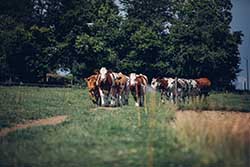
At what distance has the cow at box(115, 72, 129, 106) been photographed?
65.9ft

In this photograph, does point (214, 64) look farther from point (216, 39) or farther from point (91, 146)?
point (91, 146)

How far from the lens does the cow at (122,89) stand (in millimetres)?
20084

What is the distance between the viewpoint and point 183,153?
27.6 ft

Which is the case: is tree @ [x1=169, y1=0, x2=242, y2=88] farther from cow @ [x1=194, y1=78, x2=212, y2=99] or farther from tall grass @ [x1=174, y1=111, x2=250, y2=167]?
tall grass @ [x1=174, y1=111, x2=250, y2=167]

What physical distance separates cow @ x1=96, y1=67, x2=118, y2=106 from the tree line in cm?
710

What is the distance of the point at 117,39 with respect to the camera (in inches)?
1318

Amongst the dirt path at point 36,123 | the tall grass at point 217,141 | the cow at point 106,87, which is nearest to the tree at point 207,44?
the cow at point 106,87

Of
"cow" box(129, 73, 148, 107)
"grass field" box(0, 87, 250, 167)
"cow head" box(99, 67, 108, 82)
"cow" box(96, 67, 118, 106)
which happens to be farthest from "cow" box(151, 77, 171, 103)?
"grass field" box(0, 87, 250, 167)

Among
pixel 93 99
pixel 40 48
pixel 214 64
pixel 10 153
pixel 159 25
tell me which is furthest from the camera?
pixel 159 25

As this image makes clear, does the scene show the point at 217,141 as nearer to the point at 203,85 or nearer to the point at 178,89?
the point at 178,89

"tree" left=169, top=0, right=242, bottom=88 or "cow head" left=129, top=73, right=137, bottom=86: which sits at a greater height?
"tree" left=169, top=0, right=242, bottom=88

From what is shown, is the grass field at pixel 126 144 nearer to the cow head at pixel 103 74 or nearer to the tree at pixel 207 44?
the cow head at pixel 103 74

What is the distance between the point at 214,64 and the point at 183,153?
60.0ft

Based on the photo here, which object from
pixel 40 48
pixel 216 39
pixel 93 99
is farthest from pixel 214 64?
pixel 40 48
